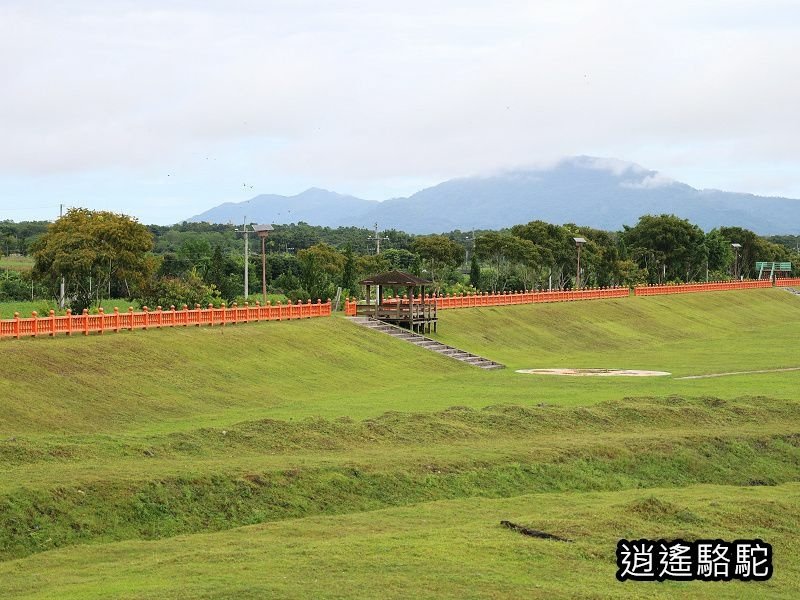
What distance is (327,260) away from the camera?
112938mm

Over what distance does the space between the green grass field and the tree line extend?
Result: 2202 cm

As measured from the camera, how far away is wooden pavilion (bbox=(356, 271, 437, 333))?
66875mm

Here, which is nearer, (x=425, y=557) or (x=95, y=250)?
(x=425, y=557)

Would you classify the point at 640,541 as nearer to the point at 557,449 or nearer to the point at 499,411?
the point at 557,449

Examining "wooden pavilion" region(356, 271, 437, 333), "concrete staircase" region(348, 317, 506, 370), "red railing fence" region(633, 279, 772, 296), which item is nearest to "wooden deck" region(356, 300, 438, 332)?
"wooden pavilion" region(356, 271, 437, 333)

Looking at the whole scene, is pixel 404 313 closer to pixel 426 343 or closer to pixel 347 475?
pixel 426 343

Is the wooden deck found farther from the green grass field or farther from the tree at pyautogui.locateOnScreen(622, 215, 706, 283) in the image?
the tree at pyautogui.locateOnScreen(622, 215, 706, 283)

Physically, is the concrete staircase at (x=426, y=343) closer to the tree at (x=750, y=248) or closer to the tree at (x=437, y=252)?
the tree at (x=437, y=252)

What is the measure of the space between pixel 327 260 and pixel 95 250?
1750 inches

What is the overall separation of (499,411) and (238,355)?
18108 millimetres

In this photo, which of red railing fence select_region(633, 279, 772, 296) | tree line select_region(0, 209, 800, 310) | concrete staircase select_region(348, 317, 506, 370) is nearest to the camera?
concrete staircase select_region(348, 317, 506, 370)

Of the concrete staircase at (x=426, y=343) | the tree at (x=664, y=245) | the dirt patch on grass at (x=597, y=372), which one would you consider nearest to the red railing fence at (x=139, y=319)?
the concrete staircase at (x=426, y=343)

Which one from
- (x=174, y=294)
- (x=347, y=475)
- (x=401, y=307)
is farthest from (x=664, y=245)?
(x=347, y=475)

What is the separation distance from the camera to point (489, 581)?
1736 cm
